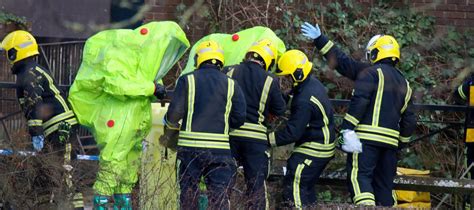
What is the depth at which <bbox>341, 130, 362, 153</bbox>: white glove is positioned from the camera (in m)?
9.54

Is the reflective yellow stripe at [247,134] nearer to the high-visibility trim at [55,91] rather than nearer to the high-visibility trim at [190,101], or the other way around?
the high-visibility trim at [190,101]

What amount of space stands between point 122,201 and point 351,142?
246 centimetres

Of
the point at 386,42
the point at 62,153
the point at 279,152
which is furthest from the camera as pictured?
the point at 279,152

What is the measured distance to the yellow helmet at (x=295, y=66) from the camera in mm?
9672

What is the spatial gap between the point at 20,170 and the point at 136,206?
3.05ft

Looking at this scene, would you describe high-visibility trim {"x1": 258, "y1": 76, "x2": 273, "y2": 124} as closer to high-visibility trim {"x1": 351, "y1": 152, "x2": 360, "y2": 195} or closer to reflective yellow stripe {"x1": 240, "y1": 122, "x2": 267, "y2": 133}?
reflective yellow stripe {"x1": 240, "y1": 122, "x2": 267, "y2": 133}

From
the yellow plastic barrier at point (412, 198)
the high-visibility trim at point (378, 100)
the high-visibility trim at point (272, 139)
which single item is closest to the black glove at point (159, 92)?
the high-visibility trim at point (272, 139)

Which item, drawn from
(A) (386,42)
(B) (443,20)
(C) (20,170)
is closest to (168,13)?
(B) (443,20)

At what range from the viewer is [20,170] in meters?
8.02

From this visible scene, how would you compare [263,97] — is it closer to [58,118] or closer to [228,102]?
[228,102]

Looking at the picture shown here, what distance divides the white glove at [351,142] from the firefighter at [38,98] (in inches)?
98.3

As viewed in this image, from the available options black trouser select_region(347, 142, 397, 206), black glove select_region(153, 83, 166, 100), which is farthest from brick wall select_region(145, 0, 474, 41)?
black trouser select_region(347, 142, 397, 206)

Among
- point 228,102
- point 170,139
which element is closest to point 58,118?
point 170,139

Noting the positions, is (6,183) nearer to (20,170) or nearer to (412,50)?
(20,170)
